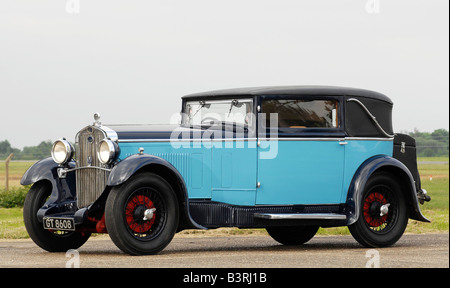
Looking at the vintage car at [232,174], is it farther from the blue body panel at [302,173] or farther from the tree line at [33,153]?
the tree line at [33,153]

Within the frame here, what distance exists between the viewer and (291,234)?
1079 cm

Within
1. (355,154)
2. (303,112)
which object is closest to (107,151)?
(303,112)

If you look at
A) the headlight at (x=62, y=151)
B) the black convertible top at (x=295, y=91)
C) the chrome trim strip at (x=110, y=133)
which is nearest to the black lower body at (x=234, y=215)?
the chrome trim strip at (x=110, y=133)

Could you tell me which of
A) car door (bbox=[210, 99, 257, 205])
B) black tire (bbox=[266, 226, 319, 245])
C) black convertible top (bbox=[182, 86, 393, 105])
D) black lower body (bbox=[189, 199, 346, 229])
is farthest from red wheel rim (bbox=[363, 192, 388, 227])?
car door (bbox=[210, 99, 257, 205])

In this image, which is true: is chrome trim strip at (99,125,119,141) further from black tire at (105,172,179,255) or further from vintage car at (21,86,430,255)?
black tire at (105,172,179,255)

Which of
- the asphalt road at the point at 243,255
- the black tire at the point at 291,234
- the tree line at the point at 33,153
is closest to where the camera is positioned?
the asphalt road at the point at 243,255

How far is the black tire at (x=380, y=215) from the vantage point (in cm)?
983

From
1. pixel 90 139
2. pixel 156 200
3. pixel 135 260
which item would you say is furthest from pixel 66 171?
pixel 135 260

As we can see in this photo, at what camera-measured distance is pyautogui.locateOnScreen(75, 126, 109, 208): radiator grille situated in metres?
8.86

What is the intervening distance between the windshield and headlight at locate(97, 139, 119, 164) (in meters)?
1.57

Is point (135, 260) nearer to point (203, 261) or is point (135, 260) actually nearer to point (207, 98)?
point (203, 261)

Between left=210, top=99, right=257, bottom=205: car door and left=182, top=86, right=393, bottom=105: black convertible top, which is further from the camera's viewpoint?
left=182, top=86, right=393, bottom=105: black convertible top

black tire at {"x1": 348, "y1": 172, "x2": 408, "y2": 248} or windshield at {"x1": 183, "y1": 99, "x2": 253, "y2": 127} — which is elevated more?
windshield at {"x1": 183, "y1": 99, "x2": 253, "y2": 127}

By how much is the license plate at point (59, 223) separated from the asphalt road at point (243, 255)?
0.33 meters
